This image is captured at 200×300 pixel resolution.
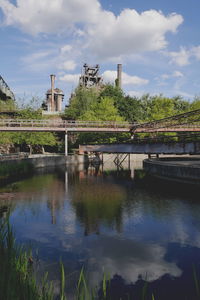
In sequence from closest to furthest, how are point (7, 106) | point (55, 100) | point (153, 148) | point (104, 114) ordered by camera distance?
1. point (153, 148)
2. point (104, 114)
3. point (7, 106)
4. point (55, 100)

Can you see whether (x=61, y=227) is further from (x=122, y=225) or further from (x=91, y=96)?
(x=91, y=96)

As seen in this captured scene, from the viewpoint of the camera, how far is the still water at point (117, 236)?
23.4 feet

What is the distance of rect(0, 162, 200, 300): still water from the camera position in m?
7.12

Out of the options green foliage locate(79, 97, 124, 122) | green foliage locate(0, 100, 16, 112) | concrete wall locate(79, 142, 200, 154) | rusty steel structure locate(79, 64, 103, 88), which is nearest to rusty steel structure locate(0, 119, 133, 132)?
concrete wall locate(79, 142, 200, 154)

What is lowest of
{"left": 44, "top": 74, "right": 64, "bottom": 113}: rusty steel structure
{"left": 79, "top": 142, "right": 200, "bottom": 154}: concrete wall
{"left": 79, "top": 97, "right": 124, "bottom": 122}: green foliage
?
{"left": 79, "top": 142, "right": 200, "bottom": 154}: concrete wall

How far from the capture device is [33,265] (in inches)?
305

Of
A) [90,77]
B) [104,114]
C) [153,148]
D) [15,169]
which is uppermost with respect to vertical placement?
[90,77]

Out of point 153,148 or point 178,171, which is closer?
point 178,171

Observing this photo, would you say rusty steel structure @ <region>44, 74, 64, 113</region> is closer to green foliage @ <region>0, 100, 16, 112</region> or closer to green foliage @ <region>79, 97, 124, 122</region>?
green foliage @ <region>0, 100, 16, 112</region>

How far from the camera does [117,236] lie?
10453 millimetres

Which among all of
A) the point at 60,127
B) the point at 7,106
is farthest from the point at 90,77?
the point at 60,127

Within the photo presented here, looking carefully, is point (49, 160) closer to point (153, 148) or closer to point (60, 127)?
point (60, 127)

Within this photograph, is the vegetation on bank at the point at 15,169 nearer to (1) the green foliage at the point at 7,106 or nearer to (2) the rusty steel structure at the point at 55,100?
(1) the green foliage at the point at 7,106

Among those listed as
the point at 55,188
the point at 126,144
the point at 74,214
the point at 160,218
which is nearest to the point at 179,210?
the point at 160,218
